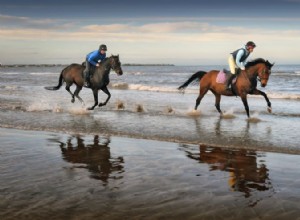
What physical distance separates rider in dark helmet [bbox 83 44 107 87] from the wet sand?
7.15 meters

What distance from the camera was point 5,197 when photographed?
4.81 metres

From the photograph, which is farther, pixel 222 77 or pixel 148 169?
pixel 222 77

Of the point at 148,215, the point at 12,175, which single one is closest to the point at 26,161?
the point at 12,175

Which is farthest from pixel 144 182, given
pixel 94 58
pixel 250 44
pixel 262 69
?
pixel 94 58

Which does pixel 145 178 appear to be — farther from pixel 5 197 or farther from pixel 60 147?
pixel 60 147

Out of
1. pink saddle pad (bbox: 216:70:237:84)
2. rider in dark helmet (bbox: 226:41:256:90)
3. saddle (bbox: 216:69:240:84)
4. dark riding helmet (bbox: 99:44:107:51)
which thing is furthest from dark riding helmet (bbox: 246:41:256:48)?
dark riding helmet (bbox: 99:44:107:51)

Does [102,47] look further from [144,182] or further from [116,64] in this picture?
[144,182]

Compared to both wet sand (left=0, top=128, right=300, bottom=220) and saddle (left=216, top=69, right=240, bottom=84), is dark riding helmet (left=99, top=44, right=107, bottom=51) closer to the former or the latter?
saddle (left=216, top=69, right=240, bottom=84)

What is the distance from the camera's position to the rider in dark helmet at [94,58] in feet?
50.2

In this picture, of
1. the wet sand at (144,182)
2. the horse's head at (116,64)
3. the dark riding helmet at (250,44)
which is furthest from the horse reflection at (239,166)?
the horse's head at (116,64)

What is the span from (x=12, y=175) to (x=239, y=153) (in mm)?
4464

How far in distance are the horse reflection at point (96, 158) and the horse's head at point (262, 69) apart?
6.92 meters

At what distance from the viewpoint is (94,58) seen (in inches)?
623

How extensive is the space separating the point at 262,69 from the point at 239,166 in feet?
26.0
